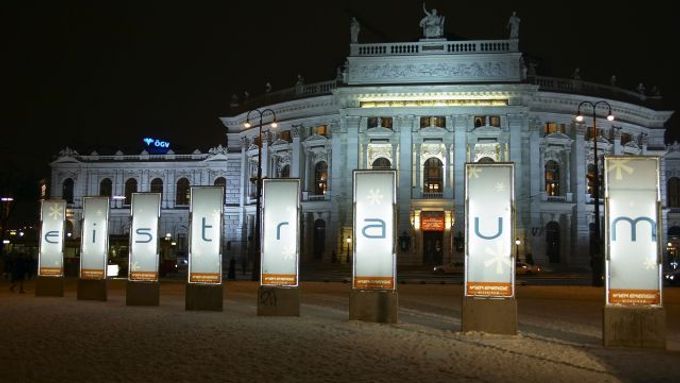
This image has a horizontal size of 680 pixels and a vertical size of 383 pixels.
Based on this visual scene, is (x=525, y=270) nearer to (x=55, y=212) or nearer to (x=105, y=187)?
(x=55, y=212)

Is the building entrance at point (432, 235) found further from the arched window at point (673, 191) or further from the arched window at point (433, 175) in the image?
the arched window at point (673, 191)

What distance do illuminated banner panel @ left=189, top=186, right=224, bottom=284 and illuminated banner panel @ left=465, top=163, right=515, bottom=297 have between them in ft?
27.4

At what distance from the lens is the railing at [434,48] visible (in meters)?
64.1

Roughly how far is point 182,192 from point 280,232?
69.5m

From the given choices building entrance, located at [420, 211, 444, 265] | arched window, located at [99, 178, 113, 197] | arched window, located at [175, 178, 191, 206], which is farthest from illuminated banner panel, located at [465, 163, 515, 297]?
arched window, located at [99, 178, 113, 197]

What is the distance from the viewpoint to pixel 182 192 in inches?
3484

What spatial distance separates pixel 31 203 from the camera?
346 feet

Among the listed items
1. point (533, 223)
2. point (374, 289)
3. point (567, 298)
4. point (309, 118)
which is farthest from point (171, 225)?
point (374, 289)

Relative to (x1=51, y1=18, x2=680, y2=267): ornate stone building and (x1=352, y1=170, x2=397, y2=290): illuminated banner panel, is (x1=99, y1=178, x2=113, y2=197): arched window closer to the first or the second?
(x1=51, y1=18, x2=680, y2=267): ornate stone building

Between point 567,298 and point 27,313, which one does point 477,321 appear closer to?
point 27,313

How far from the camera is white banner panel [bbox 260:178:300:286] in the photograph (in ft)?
69.1

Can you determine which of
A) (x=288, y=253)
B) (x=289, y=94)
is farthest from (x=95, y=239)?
(x=289, y=94)

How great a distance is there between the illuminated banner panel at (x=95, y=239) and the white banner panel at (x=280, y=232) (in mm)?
7969

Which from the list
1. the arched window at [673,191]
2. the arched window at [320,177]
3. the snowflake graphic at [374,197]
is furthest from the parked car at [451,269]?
the arched window at [673,191]
